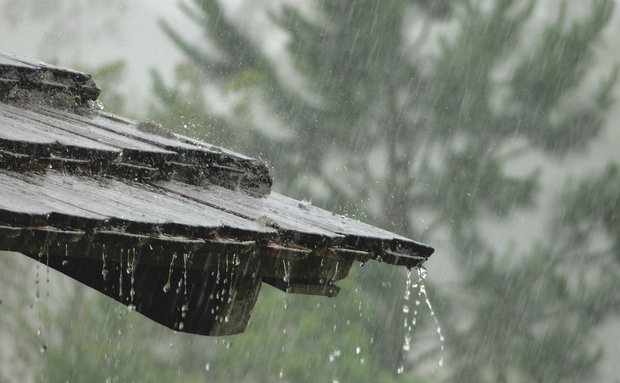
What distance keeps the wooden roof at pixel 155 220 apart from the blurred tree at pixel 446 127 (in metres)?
9.53

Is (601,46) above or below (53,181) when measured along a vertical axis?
above

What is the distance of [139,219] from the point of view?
1.13 m

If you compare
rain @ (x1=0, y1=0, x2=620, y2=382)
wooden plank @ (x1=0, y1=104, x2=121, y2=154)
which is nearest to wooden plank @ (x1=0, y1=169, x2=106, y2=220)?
wooden plank @ (x1=0, y1=104, x2=121, y2=154)

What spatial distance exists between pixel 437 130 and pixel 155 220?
11.2 m

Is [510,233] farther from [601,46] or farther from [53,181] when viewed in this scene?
[53,181]

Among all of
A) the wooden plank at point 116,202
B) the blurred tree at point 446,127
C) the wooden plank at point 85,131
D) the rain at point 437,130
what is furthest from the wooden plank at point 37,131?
the blurred tree at point 446,127

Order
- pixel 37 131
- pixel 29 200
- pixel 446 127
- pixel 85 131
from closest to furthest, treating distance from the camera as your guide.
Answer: pixel 29 200 → pixel 37 131 → pixel 85 131 → pixel 446 127

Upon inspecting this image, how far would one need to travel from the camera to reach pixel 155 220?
45.7 inches

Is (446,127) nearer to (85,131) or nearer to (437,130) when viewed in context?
(437,130)

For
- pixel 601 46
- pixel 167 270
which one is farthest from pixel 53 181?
pixel 601 46

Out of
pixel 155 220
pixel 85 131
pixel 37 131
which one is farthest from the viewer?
pixel 85 131

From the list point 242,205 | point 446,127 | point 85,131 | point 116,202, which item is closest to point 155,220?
point 116,202

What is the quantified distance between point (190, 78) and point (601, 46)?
634 centimetres

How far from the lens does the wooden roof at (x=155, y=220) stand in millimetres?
1089
